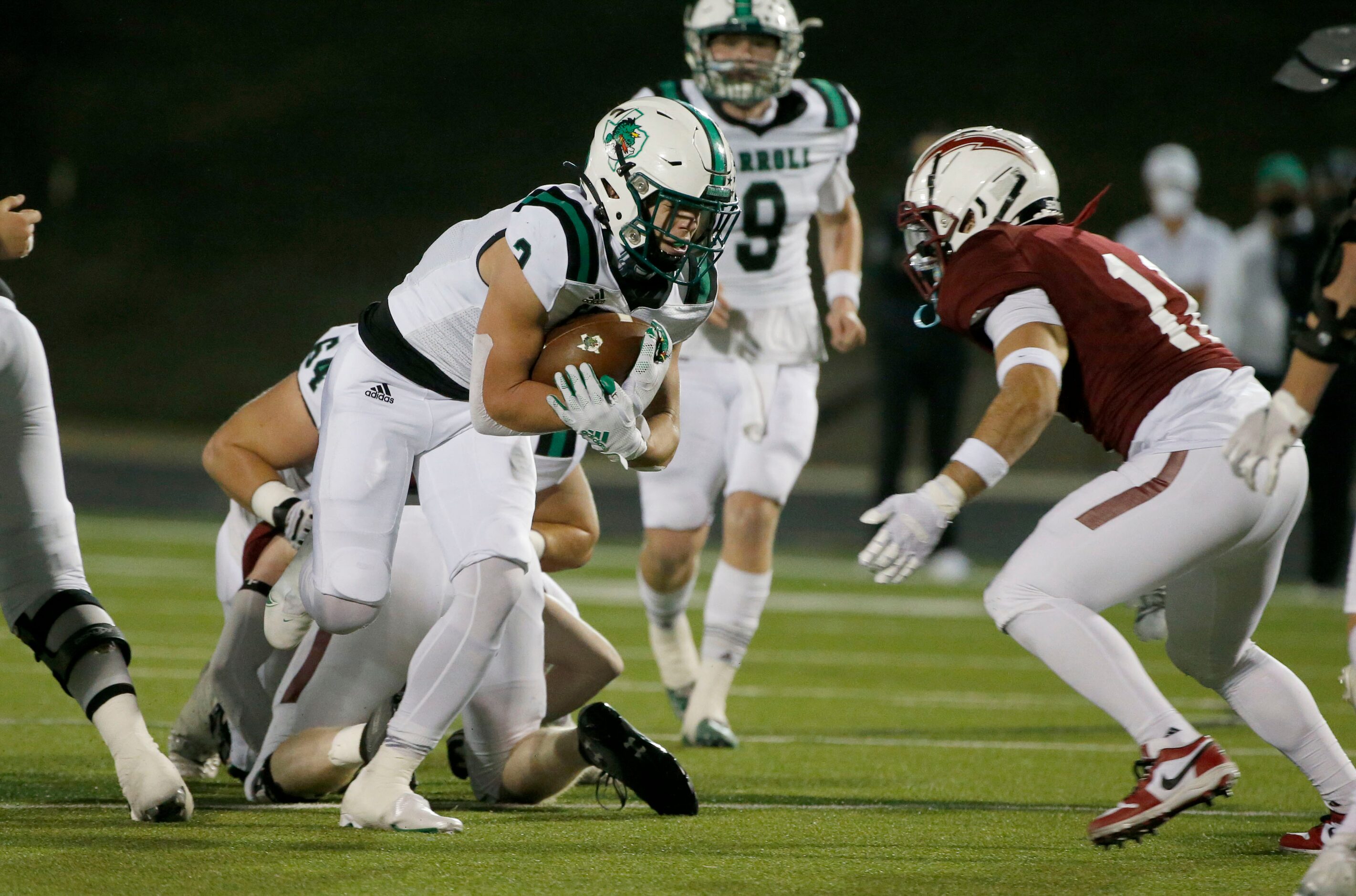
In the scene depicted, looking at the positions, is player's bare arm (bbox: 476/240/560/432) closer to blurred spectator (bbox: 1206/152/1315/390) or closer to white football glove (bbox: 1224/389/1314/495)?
white football glove (bbox: 1224/389/1314/495)

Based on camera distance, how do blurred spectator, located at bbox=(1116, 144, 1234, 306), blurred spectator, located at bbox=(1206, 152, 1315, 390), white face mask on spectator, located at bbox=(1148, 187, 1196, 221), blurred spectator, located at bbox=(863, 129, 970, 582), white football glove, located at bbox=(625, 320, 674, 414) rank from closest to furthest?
white football glove, located at bbox=(625, 320, 674, 414), blurred spectator, located at bbox=(1206, 152, 1315, 390), blurred spectator, located at bbox=(1116, 144, 1234, 306), white face mask on spectator, located at bbox=(1148, 187, 1196, 221), blurred spectator, located at bbox=(863, 129, 970, 582)

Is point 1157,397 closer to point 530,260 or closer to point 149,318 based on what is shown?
point 530,260

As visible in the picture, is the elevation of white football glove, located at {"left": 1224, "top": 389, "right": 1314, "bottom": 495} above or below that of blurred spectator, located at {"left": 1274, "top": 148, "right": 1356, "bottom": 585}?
above

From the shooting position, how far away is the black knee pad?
3.37m

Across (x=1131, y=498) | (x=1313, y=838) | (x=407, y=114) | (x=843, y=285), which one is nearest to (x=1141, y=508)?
(x=1131, y=498)

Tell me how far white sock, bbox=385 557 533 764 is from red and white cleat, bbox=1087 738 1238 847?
1.16 metres

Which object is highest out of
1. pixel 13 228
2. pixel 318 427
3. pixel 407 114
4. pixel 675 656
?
pixel 13 228

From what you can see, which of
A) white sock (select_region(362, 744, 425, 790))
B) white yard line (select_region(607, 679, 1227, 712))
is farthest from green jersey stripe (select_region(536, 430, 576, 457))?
white yard line (select_region(607, 679, 1227, 712))

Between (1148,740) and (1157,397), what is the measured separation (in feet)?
2.14

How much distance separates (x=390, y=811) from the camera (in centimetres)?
321

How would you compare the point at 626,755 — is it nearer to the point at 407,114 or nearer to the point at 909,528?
the point at 909,528

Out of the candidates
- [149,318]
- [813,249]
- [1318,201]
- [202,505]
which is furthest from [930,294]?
[149,318]

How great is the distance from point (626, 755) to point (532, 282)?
3.07 ft

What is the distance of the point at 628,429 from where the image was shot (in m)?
3.15
